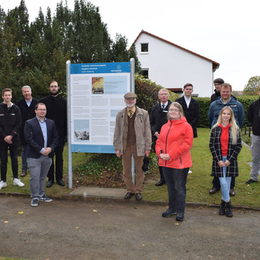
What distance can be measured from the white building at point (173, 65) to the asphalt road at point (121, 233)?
96.1 feet

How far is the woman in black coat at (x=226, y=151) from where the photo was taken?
17.2 feet

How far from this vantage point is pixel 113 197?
6.13m

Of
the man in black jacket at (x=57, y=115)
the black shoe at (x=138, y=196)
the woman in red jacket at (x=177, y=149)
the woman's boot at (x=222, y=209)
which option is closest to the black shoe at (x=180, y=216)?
the woman in red jacket at (x=177, y=149)

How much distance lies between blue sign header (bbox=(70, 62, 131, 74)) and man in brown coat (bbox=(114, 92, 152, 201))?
2.53ft

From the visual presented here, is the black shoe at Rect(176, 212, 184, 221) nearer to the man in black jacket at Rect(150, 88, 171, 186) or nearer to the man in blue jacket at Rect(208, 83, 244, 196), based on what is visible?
the man in blue jacket at Rect(208, 83, 244, 196)

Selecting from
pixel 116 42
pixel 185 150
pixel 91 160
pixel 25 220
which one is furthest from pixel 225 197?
pixel 116 42

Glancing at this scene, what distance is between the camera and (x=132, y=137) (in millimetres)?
5973

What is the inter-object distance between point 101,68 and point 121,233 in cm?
328

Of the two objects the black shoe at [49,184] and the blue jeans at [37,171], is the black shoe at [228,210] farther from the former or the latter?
the black shoe at [49,184]

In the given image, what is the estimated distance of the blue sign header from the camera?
6.31 m

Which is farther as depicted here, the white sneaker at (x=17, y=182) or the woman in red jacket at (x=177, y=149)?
the white sneaker at (x=17, y=182)

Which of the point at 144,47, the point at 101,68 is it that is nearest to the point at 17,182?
the point at 101,68

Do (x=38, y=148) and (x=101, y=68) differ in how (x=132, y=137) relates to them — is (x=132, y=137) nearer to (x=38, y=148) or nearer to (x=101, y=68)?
(x=101, y=68)

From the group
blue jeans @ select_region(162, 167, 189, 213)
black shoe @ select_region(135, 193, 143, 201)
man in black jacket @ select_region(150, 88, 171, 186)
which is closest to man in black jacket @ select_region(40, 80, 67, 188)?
black shoe @ select_region(135, 193, 143, 201)
